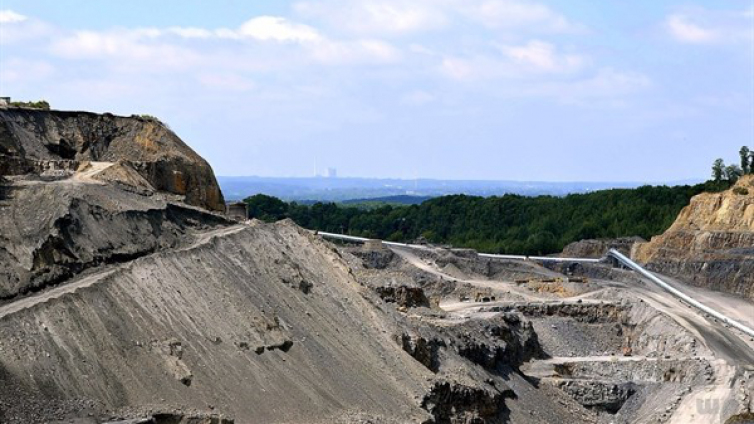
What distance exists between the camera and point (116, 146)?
192 ft

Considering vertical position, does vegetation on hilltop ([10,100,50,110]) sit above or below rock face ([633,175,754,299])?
above

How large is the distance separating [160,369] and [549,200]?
11440cm

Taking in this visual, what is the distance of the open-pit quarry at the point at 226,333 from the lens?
3478 cm

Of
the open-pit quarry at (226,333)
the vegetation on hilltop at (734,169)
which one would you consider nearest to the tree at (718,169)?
the vegetation on hilltop at (734,169)

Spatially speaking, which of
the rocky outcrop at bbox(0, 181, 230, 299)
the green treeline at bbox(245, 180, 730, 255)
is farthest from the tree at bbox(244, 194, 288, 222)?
the rocky outcrop at bbox(0, 181, 230, 299)

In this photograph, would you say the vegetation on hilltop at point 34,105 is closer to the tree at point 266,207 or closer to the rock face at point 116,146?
the rock face at point 116,146

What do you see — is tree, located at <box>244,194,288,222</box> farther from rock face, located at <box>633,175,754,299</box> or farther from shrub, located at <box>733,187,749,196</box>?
shrub, located at <box>733,187,749,196</box>

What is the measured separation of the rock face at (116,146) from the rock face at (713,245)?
43.5m

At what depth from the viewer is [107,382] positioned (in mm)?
34062

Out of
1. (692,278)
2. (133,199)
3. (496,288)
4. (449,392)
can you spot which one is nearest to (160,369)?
(133,199)

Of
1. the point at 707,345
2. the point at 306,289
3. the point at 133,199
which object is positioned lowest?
the point at 707,345

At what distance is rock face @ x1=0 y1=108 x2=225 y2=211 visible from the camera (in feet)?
176

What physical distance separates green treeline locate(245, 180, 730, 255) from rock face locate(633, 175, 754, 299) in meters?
15.8

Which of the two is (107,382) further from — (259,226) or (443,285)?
(443,285)
